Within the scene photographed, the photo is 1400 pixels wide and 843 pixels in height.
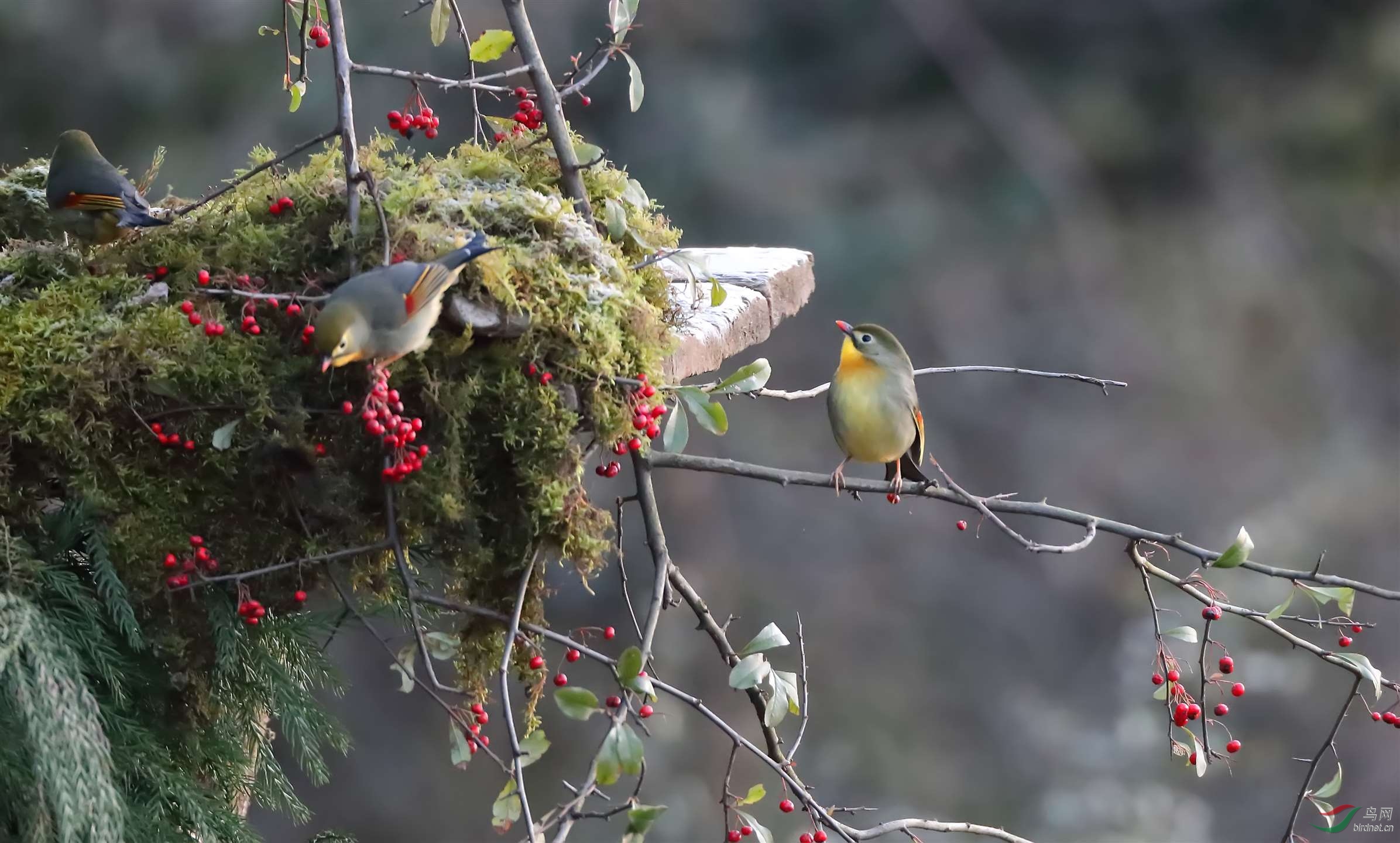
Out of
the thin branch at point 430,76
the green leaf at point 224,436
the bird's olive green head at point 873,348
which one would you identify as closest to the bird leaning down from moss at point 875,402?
the bird's olive green head at point 873,348

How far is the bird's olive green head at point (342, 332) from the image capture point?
4.55 ft

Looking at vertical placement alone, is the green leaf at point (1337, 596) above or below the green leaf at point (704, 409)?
below

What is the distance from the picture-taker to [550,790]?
5664mm

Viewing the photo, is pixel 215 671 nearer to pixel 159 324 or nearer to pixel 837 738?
pixel 159 324

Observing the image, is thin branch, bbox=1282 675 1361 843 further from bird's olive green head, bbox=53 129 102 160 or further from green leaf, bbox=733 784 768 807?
bird's olive green head, bbox=53 129 102 160

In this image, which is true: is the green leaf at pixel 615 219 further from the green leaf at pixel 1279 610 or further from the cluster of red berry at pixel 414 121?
the green leaf at pixel 1279 610

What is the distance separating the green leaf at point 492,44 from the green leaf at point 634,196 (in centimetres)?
29

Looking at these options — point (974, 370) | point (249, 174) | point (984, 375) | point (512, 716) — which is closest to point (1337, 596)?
Result: point (974, 370)

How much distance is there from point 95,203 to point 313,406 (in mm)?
558

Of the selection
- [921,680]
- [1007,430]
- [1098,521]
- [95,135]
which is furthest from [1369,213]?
[95,135]

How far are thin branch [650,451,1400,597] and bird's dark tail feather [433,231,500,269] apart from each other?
420mm

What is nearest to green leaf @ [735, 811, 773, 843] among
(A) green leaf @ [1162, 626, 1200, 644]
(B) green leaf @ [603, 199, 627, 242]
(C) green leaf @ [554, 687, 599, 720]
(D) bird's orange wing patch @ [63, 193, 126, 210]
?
(C) green leaf @ [554, 687, 599, 720]

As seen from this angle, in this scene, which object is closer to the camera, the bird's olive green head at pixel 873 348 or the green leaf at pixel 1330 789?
the green leaf at pixel 1330 789

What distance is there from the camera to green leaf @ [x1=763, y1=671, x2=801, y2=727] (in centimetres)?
165
